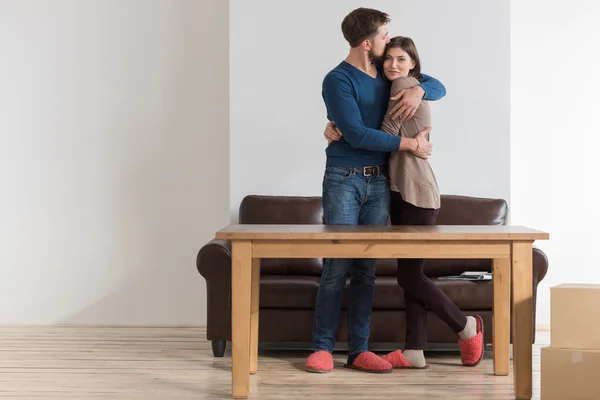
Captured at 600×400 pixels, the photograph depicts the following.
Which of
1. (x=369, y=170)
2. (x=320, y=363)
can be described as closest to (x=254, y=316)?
(x=320, y=363)

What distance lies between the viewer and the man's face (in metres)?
3.25

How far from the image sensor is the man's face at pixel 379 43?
128 inches

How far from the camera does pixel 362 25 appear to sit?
10.6 ft

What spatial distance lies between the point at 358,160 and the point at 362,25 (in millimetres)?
536

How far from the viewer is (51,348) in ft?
13.6

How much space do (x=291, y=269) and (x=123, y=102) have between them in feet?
5.29

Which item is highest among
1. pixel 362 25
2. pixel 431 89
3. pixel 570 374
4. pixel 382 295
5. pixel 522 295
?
pixel 362 25

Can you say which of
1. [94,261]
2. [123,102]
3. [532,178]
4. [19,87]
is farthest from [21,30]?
[532,178]

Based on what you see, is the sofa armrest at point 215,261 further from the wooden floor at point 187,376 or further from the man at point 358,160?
the man at point 358,160

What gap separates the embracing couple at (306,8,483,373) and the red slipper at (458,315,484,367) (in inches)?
2.3

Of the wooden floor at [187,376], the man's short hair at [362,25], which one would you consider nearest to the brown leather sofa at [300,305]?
the wooden floor at [187,376]

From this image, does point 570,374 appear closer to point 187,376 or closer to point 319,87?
point 187,376

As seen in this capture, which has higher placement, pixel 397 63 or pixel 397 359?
pixel 397 63

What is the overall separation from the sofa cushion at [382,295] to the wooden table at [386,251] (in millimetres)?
857
